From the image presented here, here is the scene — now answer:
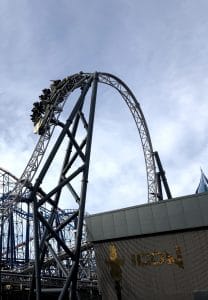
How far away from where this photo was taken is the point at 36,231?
1585 centimetres

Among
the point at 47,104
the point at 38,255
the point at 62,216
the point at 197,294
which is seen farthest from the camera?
the point at 62,216

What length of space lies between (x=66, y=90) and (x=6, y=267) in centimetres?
1672

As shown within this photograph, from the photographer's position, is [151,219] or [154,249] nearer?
[154,249]

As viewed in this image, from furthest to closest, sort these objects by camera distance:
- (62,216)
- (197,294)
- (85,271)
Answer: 1. (62,216)
2. (85,271)
3. (197,294)

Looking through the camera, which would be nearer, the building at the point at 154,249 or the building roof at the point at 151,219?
the building at the point at 154,249

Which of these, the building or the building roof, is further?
the building roof

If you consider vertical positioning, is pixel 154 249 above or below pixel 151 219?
below

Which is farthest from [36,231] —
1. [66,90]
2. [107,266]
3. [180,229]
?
[66,90]

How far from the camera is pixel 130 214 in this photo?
56.6 ft

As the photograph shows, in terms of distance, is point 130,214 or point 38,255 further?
point 130,214

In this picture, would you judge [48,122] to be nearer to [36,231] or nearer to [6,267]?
[36,231]

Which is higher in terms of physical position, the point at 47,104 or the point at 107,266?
the point at 47,104

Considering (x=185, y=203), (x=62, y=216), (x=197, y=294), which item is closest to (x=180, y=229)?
(x=185, y=203)

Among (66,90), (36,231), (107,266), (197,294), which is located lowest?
(197,294)
